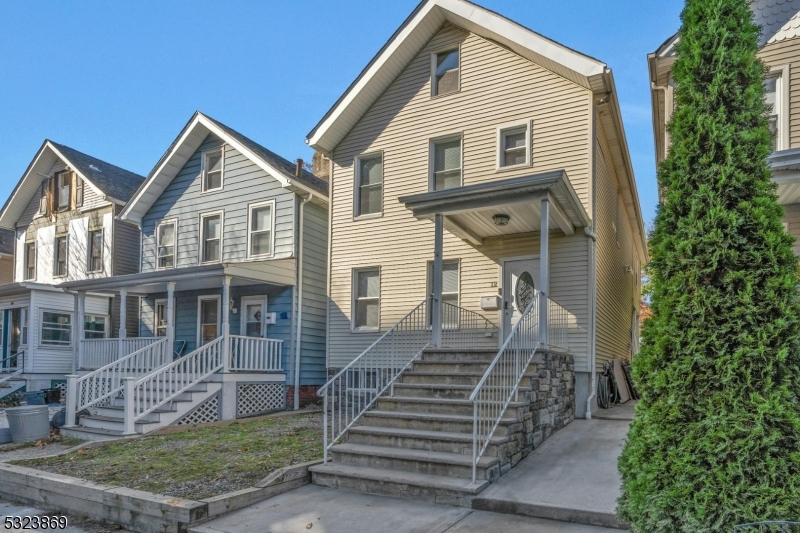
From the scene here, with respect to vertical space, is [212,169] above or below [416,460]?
above

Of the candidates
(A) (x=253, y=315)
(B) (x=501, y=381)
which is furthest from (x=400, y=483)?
(A) (x=253, y=315)

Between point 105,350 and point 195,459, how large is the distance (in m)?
7.91

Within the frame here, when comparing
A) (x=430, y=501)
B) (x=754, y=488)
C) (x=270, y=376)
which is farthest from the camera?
(x=270, y=376)

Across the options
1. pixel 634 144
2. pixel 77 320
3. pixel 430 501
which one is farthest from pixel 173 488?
pixel 634 144

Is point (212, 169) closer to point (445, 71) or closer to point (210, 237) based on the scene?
point (210, 237)

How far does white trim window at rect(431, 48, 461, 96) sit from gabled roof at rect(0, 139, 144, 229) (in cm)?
1089

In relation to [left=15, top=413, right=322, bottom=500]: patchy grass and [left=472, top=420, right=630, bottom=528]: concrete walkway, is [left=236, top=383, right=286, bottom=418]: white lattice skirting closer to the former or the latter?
[left=15, top=413, right=322, bottom=500]: patchy grass

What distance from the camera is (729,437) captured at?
11.6 ft

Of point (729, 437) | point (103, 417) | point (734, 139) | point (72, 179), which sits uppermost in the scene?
→ point (72, 179)

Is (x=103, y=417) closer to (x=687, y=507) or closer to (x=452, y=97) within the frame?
(x=452, y=97)

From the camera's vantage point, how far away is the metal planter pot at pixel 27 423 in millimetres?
9864

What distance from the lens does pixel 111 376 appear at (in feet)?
40.1

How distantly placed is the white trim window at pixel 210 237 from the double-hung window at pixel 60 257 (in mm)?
6624

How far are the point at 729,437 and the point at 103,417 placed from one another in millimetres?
10696
